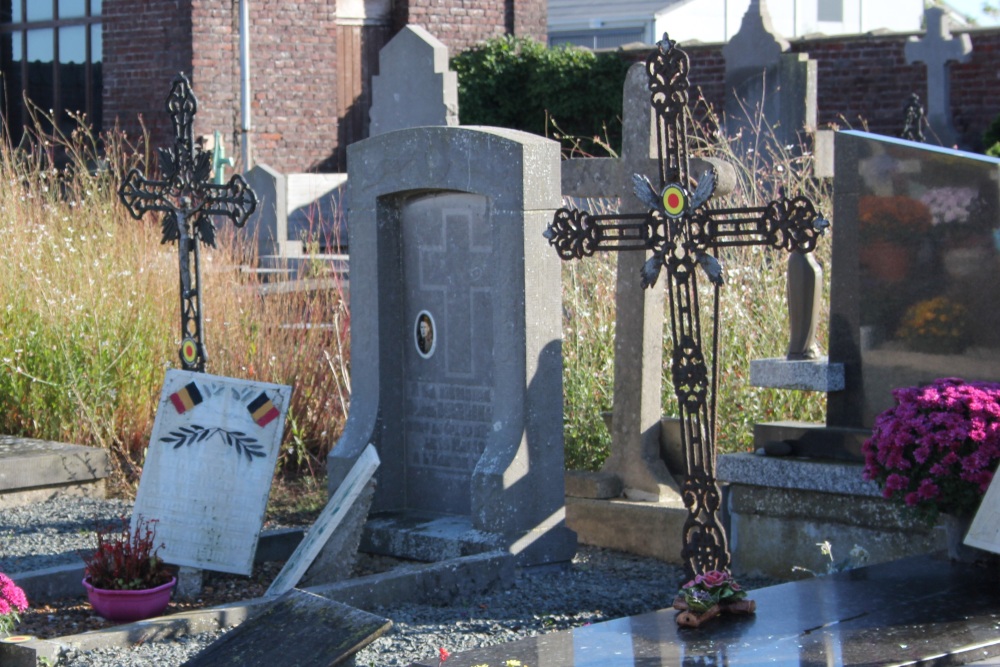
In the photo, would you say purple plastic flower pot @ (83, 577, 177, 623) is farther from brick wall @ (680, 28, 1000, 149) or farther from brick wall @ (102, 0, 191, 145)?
brick wall @ (680, 28, 1000, 149)

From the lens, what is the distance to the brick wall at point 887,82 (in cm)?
1686

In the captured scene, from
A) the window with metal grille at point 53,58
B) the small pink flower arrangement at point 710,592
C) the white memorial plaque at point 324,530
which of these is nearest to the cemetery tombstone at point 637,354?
the white memorial plaque at point 324,530

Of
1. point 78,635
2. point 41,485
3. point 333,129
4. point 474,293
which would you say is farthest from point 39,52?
point 78,635

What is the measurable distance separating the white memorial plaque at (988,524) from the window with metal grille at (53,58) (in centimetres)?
1550

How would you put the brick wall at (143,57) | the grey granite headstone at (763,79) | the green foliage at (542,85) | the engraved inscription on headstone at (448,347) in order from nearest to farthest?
the engraved inscription on headstone at (448,347) < the grey granite headstone at (763,79) < the brick wall at (143,57) < the green foliage at (542,85)

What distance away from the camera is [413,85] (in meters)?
13.4

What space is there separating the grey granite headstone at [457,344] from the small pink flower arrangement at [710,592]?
6.19 feet

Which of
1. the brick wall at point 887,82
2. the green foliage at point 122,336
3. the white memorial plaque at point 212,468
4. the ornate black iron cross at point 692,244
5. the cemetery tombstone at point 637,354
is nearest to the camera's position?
the ornate black iron cross at point 692,244

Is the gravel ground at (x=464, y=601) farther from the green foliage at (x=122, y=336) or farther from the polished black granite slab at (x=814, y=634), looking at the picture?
the green foliage at (x=122, y=336)

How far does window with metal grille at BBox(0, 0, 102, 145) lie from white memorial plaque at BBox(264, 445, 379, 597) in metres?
13.6

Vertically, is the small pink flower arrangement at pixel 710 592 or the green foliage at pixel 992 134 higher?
the green foliage at pixel 992 134

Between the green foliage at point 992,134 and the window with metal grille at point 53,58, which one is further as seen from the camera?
the window with metal grille at point 53,58

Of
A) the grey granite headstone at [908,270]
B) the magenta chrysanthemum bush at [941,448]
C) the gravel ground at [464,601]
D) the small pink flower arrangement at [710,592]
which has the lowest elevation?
the gravel ground at [464,601]

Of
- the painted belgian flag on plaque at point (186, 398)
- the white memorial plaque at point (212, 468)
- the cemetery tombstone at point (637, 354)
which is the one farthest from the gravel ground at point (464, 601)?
the painted belgian flag on plaque at point (186, 398)
